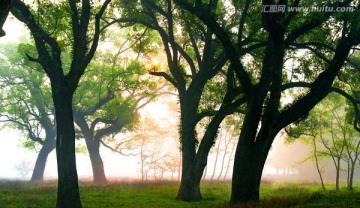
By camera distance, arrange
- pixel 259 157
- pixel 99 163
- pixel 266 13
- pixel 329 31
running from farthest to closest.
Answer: pixel 99 163, pixel 329 31, pixel 259 157, pixel 266 13

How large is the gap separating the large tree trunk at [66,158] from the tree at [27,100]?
1772cm

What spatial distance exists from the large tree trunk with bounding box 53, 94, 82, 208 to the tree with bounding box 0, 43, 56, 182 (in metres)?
17.7

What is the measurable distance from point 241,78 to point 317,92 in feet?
9.86

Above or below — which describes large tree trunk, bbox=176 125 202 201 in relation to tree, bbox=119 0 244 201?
below

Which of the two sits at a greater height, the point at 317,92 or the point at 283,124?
the point at 317,92

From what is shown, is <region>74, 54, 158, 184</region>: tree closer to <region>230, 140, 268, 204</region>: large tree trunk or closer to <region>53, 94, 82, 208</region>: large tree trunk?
<region>53, 94, 82, 208</region>: large tree trunk

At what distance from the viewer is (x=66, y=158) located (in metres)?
12.1

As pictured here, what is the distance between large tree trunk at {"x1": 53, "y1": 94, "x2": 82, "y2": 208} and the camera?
11.8 meters

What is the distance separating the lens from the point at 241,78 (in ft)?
40.0

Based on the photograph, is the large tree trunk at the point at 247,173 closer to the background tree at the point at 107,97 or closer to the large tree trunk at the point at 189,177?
the large tree trunk at the point at 189,177

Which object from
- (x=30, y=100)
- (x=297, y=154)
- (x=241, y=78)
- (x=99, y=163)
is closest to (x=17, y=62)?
(x=30, y=100)

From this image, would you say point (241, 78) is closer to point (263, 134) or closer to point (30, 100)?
point (263, 134)

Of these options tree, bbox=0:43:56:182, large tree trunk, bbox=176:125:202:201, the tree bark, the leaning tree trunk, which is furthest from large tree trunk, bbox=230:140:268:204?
tree, bbox=0:43:56:182

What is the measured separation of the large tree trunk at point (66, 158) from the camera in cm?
1176
